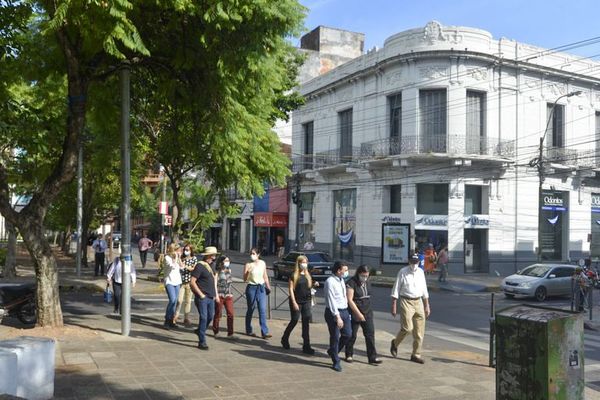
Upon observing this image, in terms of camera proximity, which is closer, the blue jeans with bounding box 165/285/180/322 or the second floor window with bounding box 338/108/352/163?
the blue jeans with bounding box 165/285/180/322

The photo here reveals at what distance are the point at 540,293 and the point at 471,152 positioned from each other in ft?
33.7

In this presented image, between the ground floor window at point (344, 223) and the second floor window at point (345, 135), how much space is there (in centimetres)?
215

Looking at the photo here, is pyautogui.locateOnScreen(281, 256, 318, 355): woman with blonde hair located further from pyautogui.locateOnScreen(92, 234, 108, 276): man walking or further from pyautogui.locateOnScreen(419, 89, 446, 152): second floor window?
pyautogui.locateOnScreen(419, 89, 446, 152): second floor window

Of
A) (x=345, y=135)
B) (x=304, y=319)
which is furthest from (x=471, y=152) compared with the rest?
(x=304, y=319)

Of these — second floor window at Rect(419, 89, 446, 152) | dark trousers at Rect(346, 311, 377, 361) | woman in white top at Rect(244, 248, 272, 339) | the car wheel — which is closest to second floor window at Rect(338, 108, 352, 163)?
second floor window at Rect(419, 89, 446, 152)

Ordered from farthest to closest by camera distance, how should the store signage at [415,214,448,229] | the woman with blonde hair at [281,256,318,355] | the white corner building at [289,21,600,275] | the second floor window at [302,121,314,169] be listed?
the second floor window at [302,121,314,169]
the white corner building at [289,21,600,275]
the store signage at [415,214,448,229]
the woman with blonde hair at [281,256,318,355]

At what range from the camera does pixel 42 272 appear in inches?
406

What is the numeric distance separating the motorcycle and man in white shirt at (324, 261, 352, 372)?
6.41m

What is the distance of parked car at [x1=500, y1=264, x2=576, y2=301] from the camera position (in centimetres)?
2111

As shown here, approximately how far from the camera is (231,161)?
11.4 metres

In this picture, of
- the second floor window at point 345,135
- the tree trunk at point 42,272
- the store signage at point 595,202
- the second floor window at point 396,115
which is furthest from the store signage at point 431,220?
the tree trunk at point 42,272

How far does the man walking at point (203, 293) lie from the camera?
962 cm


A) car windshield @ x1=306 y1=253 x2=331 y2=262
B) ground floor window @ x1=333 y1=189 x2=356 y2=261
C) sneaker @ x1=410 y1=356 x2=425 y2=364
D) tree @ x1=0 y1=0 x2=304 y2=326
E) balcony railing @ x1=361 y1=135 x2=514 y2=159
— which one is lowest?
sneaker @ x1=410 y1=356 x2=425 y2=364

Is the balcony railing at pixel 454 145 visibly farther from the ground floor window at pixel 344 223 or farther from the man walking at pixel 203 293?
the man walking at pixel 203 293
